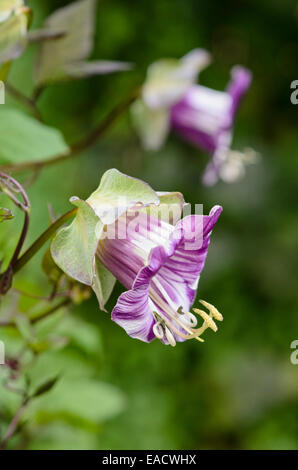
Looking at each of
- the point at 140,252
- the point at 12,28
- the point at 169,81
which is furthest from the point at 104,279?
the point at 169,81

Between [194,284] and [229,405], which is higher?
[194,284]

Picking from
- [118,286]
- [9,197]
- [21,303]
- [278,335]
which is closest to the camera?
[9,197]

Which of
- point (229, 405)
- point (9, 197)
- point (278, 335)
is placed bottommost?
point (229, 405)

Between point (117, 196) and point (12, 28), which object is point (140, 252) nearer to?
point (117, 196)

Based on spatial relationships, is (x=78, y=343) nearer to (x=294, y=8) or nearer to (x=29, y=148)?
(x=29, y=148)

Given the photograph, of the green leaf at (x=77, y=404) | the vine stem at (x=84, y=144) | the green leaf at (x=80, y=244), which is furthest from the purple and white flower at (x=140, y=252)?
the green leaf at (x=77, y=404)
